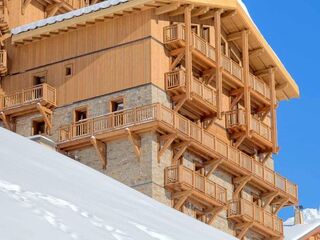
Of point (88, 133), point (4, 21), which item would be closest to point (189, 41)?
point (88, 133)

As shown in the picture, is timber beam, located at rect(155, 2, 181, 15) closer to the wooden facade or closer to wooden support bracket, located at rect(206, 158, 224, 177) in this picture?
the wooden facade

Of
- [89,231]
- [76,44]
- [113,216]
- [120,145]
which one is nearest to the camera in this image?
[89,231]

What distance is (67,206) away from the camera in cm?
1836

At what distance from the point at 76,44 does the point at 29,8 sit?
5.29 m

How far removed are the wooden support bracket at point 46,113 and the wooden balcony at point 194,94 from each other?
6.01 meters

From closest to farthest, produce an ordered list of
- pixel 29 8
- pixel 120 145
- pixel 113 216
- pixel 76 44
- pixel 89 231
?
pixel 89 231
pixel 113 216
pixel 120 145
pixel 76 44
pixel 29 8

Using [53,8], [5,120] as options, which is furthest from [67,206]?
[53,8]

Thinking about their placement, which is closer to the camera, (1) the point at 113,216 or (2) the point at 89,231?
(2) the point at 89,231

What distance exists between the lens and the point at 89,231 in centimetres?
1695

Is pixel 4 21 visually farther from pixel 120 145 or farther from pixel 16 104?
pixel 120 145

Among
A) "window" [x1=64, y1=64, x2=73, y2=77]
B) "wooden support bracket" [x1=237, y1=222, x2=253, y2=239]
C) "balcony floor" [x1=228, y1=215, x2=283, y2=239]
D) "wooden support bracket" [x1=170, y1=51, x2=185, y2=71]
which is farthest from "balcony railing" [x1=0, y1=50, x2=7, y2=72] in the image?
"wooden support bracket" [x1=237, y1=222, x2=253, y2=239]

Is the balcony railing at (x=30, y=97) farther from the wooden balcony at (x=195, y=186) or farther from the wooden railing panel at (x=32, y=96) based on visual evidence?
the wooden balcony at (x=195, y=186)

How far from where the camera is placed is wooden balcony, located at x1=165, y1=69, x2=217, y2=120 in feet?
154

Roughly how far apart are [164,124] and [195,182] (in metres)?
3.22
